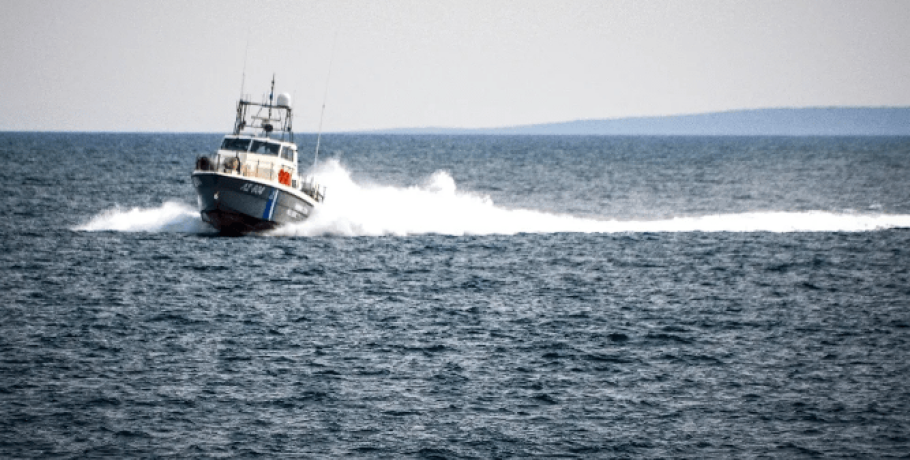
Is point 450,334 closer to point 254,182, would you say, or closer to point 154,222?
point 254,182

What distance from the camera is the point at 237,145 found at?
48000 mm

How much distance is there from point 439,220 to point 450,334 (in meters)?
26.3

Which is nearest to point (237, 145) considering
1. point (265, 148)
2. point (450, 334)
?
point (265, 148)

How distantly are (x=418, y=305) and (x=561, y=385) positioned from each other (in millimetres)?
11101

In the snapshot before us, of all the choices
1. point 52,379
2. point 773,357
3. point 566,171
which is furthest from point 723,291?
point 566,171

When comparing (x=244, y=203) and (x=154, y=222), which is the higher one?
(x=244, y=203)

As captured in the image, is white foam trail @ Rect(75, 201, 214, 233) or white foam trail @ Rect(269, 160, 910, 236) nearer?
white foam trail @ Rect(75, 201, 214, 233)

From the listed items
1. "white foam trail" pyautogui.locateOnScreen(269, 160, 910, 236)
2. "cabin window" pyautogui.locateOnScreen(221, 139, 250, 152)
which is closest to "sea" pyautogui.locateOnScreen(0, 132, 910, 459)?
"white foam trail" pyautogui.locateOnScreen(269, 160, 910, 236)

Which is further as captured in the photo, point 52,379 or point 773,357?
point 773,357

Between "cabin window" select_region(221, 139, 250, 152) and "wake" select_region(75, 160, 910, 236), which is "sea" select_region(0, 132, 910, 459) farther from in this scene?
"cabin window" select_region(221, 139, 250, 152)

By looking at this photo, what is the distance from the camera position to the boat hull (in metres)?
45.4

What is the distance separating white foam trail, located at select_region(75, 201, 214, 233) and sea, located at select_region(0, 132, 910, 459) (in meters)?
0.27

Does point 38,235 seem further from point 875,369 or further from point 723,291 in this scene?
point 875,369

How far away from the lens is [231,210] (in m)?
46.8
